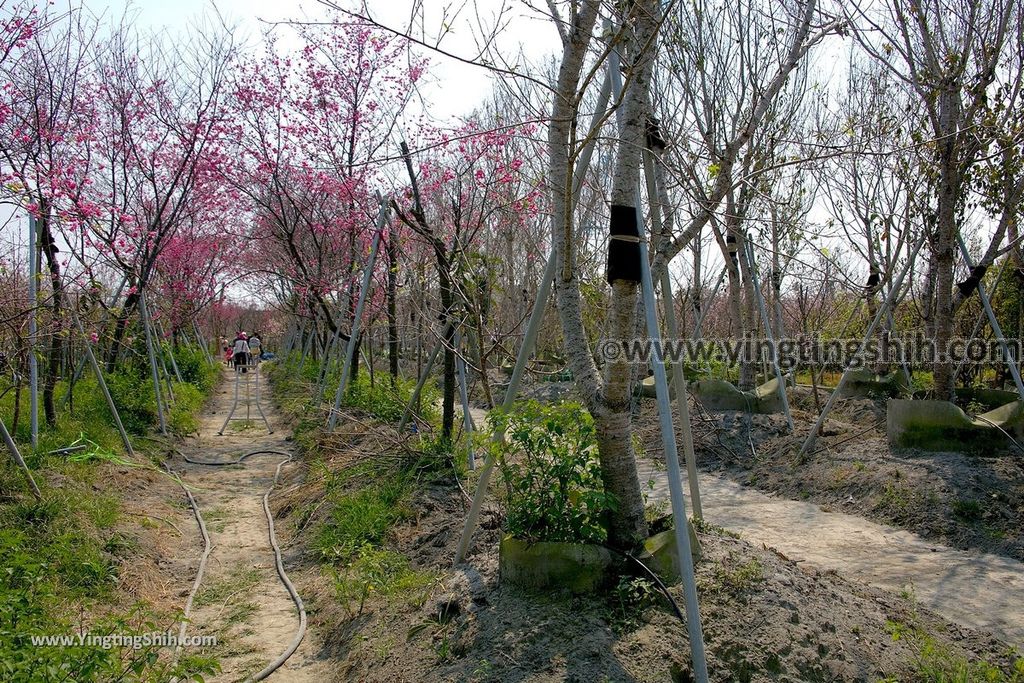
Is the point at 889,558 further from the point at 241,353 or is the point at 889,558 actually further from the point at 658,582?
the point at 241,353

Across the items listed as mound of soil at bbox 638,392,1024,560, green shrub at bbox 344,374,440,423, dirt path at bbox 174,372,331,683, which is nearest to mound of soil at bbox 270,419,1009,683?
dirt path at bbox 174,372,331,683

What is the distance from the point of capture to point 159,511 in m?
5.97

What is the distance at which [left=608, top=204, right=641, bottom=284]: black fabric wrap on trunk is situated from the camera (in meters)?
3.31

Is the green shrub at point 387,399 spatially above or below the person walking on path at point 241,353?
below

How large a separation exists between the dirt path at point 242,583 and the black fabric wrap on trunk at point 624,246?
101 inches

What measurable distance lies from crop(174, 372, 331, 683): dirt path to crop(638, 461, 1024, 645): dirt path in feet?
7.64

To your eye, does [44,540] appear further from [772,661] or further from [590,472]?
[772,661]

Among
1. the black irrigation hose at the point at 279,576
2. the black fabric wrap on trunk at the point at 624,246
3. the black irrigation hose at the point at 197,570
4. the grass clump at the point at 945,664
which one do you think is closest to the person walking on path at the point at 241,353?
the black irrigation hose at the point at 279,576

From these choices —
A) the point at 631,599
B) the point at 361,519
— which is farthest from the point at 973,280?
the point at 361,519

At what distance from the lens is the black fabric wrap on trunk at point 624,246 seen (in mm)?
3307

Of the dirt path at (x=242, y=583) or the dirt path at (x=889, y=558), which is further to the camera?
the dirt path at (x=889, y=558)

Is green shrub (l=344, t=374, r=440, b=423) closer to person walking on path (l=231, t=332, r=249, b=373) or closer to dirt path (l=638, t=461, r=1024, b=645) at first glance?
dirt path (l=638, t=461, r=1024, b=645)

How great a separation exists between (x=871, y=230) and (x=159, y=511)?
1097cm

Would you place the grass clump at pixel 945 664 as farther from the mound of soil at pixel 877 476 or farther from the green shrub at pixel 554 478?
the mound of soil at pixel 877 476
